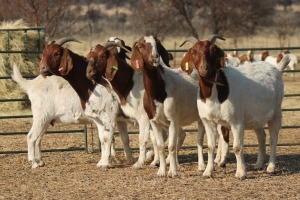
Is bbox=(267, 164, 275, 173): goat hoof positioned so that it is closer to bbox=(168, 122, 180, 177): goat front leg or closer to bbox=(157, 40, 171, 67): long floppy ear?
bbox=(168, 122, 180, 177): goat front leg

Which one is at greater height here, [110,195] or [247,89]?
[247,89]

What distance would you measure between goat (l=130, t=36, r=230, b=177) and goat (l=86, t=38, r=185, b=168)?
31.2 inches

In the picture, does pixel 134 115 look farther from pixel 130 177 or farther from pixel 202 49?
pixel 202 49

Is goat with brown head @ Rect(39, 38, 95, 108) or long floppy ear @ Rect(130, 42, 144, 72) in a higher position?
long floppy ear @ Rect(130, 42, 144, 72)

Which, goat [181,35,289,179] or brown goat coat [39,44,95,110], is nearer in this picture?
goat [181,35,289,179]

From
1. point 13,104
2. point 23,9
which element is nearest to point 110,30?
point 23,9

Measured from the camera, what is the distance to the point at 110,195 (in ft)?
33.3

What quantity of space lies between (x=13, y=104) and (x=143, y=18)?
26120mm

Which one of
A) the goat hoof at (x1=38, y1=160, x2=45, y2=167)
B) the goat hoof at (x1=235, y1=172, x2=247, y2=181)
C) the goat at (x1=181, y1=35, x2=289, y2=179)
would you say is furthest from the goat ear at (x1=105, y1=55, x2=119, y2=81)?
the goat hoof at (x1=235, y1=172, x2=247, y2=181)

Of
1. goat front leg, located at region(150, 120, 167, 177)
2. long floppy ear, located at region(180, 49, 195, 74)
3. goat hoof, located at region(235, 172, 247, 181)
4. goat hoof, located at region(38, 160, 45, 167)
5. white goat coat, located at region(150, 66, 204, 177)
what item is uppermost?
long floppy ear, located at region(180, 49, 195, 74)

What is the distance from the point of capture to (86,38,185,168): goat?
40.1 ft

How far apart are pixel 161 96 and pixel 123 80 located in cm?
129

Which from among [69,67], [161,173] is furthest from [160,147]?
[69,67]

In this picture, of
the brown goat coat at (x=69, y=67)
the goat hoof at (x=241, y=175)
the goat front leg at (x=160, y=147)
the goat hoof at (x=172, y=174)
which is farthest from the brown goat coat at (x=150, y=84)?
the brown goat coat at (x=69, y=67)
